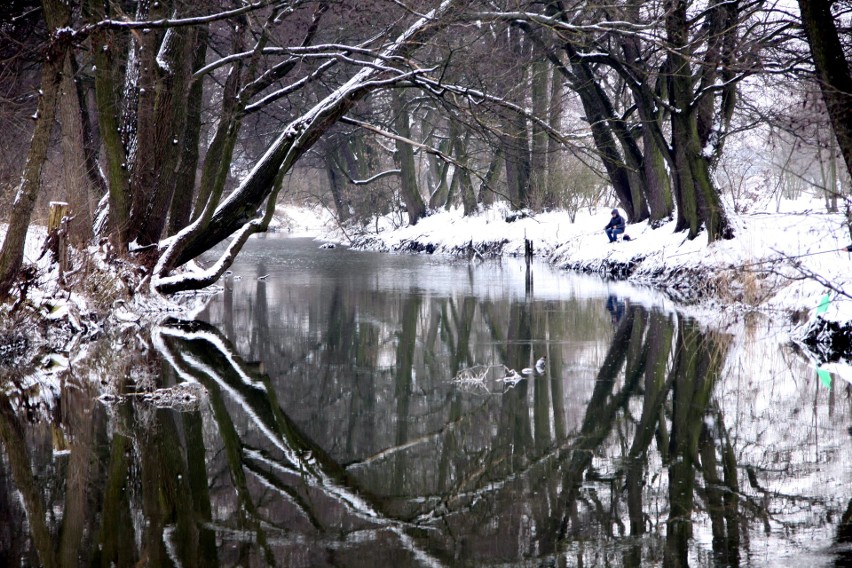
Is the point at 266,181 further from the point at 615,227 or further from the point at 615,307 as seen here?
the point at 615,227

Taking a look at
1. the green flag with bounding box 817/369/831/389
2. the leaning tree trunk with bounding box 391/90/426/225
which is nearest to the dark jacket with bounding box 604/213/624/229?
the green flag with bounding box 817/369/831/389

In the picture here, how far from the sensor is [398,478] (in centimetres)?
532

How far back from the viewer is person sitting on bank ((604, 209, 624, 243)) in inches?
892

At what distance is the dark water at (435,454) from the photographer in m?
4.17

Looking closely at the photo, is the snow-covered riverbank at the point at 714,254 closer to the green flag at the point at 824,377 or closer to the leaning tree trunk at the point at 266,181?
the green flag at the point at 824,377

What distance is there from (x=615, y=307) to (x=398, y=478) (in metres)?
9.45

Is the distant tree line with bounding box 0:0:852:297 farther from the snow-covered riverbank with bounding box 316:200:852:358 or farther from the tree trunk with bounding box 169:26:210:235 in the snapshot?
the snow-covered riverbank with bounding box 316:200:852:358

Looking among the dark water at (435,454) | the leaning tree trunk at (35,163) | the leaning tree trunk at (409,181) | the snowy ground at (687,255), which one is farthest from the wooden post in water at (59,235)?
the leaning tree trunk at (409,181)

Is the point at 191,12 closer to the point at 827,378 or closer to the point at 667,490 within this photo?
the point at 827,378

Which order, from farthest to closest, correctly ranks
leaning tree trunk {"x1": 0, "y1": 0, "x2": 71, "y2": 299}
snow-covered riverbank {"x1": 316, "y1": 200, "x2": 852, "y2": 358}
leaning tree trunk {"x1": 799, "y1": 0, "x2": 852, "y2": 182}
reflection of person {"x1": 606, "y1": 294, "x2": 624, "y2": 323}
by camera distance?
reflection of person {"x1": 606, "y1": 294, "x2": 624, "y2": 323}
snow-covered riverbank {"x1": 316, "y1": 200, "x2": 852, "y2": 358}
leaning tree trunk {"x1": 0, "y1": 0, "x2": 71, "y2": 299}
leaning tree trunk {"x1": 799, "y1": 0, "x2": 852, "y2": 182}

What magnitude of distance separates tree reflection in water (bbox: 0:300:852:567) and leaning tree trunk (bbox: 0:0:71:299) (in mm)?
2371

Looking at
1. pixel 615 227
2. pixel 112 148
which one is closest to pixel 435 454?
pixel 112 148

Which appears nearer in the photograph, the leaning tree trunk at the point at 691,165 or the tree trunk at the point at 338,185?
the leaning tree trunk at the point at 691,165

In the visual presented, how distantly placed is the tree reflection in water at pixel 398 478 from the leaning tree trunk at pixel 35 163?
7.78 ft
